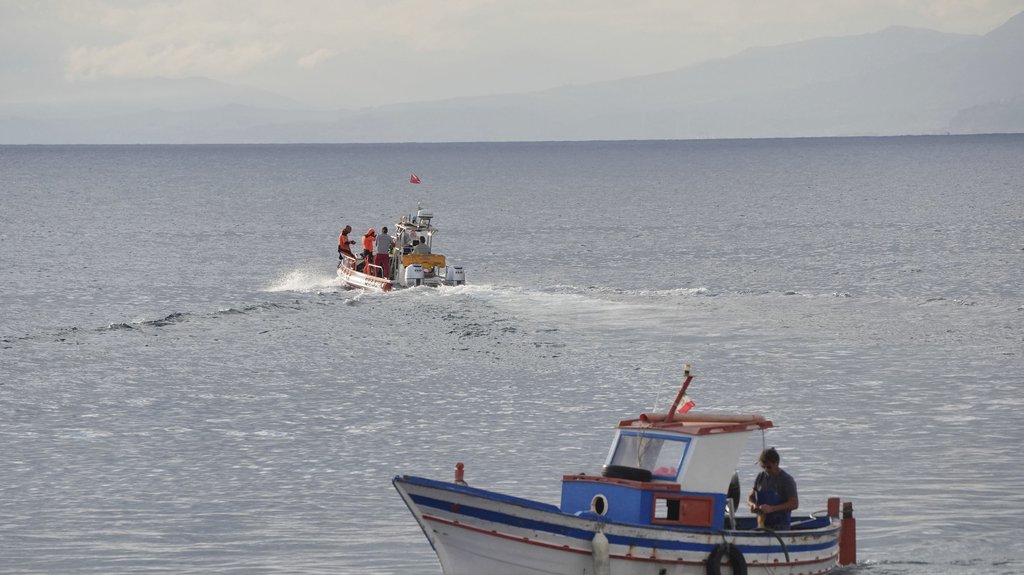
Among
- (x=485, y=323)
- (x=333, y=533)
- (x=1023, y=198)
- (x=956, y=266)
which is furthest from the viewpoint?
(x=1023, y=198)

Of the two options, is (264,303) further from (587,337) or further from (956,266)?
(956,266)

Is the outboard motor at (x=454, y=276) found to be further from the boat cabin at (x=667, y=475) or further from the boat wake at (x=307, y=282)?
the boat cabin at (x=667, y=475)

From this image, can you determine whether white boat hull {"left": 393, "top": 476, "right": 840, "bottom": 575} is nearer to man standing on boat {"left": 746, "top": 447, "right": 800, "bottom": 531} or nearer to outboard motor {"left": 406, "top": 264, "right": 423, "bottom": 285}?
man standing on boat {"left": 746, "top": 447, "right": 800, "bottom": 531}

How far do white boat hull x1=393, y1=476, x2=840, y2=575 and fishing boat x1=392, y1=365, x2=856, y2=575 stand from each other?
0.5 inches

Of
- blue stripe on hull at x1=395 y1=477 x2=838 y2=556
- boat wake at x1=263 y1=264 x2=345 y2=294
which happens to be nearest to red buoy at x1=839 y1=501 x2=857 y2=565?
blue stripe on hull at x1=395 y1=477 x2=838 y2=556

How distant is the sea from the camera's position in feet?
82.1

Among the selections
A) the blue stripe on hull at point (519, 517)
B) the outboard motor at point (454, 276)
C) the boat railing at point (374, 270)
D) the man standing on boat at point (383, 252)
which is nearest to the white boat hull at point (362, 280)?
the boat railing at point (374, 270)

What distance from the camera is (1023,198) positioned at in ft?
455

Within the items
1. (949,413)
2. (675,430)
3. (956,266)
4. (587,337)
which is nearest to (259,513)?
(675,430)

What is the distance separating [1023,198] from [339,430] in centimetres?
11876

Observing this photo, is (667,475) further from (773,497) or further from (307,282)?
(307,282)

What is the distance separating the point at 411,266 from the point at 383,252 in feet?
6.38

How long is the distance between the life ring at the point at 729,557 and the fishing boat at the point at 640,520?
14 millimetres

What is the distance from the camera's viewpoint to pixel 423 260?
195 feet
